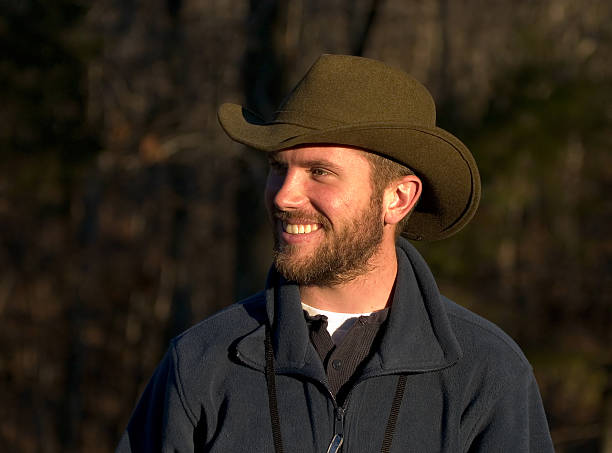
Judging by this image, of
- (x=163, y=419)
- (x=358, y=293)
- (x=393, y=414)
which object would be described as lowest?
(x=163, y=419)

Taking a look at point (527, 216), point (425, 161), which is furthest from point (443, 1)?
point (425, 161)

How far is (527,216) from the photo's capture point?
32.1 ft

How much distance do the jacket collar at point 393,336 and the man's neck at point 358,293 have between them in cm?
5

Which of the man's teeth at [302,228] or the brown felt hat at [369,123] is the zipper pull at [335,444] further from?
the brown felt hat at [369,123]

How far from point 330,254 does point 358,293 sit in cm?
15

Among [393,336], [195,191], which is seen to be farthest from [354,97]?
[195,191]

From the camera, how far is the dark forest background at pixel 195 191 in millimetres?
6390

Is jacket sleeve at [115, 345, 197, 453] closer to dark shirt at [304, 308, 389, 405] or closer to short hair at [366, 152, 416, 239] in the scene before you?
dark shirt at [304, 308, 389, 405]

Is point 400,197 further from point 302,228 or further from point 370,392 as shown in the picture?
point 370,392

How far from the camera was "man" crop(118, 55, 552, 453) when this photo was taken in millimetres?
2252

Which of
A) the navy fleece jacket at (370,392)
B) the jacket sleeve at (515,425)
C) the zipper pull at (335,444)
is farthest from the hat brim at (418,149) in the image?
the zipper pull at (335,444)

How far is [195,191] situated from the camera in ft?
31.8

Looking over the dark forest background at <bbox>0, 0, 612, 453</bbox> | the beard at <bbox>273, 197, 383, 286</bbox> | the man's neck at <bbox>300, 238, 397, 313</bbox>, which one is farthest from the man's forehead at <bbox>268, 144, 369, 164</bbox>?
the dark forest background at <bbox>0, 0, 612, 453</bbox>

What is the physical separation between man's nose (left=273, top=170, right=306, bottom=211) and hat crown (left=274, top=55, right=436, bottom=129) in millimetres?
151
